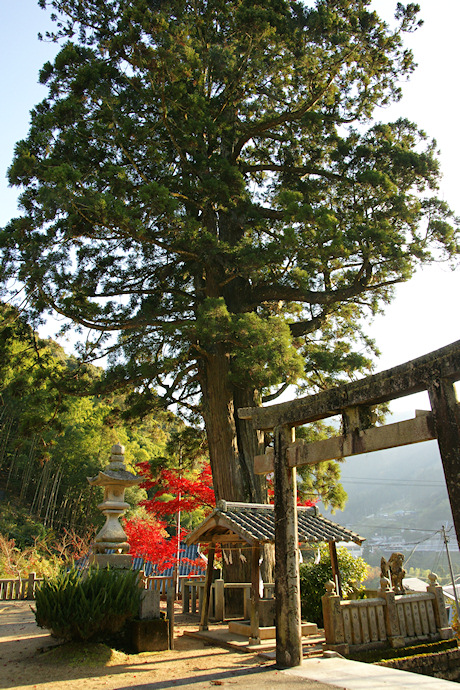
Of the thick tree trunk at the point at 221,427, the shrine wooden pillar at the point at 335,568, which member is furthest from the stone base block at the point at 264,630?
the thick tree trunk at the point at 221,427

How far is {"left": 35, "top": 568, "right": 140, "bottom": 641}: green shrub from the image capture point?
19.7 ft

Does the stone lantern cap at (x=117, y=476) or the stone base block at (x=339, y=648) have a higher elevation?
the stone lantern cap at (x=117, y=476)

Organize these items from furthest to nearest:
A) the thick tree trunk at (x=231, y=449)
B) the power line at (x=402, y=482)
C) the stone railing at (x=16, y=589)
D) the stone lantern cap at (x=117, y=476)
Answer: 1. the power line at (x=402, y=482)
2. the stone railing at (x=16, y=589)
3. the thick tree trunk at (x=231, y=449)
4. the stone lantern cap at (x=117, y=476)

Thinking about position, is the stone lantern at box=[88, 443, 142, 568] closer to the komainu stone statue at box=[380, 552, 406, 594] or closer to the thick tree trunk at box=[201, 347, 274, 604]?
the thick tree trunk at box=[201, 347, 274, 604]

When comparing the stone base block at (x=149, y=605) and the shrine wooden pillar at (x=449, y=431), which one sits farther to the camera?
the stone base block at (x=149, y=605)

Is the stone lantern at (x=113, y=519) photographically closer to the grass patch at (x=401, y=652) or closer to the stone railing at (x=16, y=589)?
the grass patch at (x=401, y=652)

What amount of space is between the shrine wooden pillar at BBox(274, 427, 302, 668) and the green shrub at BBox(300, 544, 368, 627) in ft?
10.0

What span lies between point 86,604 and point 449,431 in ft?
15.3

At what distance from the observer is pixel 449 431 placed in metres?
4.58

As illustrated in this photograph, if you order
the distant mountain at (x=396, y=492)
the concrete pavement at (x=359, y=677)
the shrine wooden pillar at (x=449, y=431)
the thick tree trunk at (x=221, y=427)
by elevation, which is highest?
the distant mountain at (x=396, y=492)

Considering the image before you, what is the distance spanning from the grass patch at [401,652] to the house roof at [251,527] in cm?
163

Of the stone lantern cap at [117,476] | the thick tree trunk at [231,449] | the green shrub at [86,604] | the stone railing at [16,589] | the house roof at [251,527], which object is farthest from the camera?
the stone railing at [16,589]

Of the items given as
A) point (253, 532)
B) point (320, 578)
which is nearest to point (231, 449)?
point (320, 578)

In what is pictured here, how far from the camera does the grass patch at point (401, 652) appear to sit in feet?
22.5
